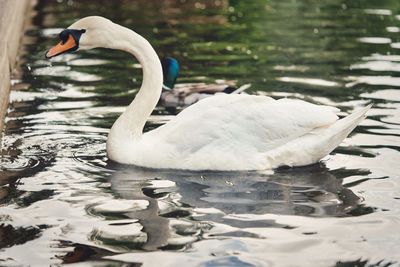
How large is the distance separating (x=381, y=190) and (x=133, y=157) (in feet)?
7.69

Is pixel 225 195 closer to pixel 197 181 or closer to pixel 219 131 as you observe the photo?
pixel 197 181

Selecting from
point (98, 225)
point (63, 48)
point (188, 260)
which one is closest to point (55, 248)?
point (98, 225)

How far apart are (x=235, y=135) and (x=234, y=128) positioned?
0.07 meters

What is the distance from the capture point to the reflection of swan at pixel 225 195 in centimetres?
636

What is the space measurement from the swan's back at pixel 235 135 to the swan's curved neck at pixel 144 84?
199mm

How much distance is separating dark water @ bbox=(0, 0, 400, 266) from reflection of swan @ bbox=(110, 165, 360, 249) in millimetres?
17

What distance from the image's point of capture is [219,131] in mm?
7594

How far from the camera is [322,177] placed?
7625 millimetres

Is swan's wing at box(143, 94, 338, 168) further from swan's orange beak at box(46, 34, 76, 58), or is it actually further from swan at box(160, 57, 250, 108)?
swan at box(160, 57, 250, 108)

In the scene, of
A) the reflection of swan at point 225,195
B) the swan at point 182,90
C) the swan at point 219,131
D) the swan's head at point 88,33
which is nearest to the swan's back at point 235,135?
the swan at point 219,131

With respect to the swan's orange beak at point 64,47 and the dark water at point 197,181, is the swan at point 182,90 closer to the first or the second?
the dark water at point 197,181

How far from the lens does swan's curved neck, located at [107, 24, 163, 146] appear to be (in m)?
7.89

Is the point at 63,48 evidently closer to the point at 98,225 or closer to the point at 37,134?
the point at 37,134

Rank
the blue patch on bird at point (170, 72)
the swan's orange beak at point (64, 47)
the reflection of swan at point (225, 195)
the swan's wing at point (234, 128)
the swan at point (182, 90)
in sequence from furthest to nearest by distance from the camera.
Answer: the blue patch on bird at point (170, 72) → the swan at point (182, 90) → the swan's orange beak at point (64, 47) → the swan's wing at point (234, 128) → the reflection of swan at point (225, 195)
